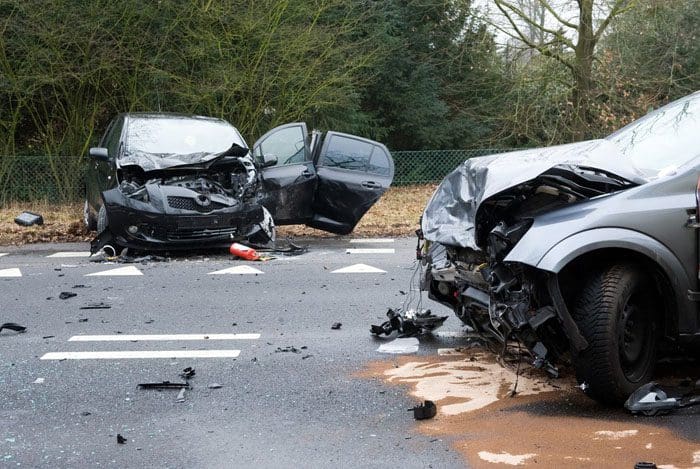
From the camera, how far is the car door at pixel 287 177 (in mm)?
11508

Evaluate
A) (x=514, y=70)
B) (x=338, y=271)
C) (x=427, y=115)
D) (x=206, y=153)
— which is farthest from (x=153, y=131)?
(x=427, y=115)

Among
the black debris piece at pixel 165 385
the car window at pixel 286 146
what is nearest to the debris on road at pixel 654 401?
the black debris piece at pixel 165 385

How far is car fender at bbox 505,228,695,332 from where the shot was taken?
4406 mm

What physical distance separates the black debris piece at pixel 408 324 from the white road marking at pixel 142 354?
→ 1125 mm

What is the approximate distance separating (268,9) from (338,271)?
29.2 feet

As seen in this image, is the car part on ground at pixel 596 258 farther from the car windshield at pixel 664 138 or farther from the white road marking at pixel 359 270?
the white road marking at pixel 359 270

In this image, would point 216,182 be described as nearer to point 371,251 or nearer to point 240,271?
point 240,271

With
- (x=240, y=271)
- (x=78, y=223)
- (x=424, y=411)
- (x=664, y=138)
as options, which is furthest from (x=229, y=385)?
(x=78, y=223)

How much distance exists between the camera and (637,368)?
463 centimetres

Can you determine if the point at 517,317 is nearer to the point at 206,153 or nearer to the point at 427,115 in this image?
the point at 206,153

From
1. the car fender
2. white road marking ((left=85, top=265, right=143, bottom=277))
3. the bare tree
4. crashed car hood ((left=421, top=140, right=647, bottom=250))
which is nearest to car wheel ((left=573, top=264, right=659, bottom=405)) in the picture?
the car fender

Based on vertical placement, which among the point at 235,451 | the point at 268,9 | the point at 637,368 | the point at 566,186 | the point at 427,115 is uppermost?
the point at 268,9

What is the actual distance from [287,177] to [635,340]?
7.47 metres

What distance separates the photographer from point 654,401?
14.8 ft
